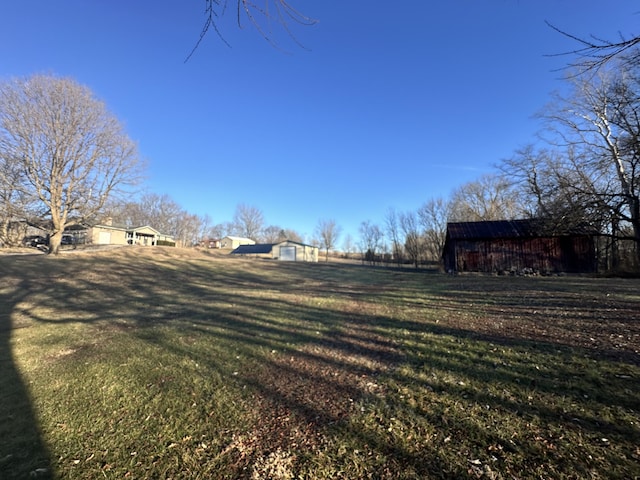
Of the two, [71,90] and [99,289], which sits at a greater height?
[71,90]

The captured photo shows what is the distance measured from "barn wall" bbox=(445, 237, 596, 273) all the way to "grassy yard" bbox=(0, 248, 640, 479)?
14.7 metres

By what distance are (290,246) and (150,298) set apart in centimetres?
3861

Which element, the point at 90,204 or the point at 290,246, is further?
the point at 290,246

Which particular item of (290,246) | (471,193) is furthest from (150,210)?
(471,193)

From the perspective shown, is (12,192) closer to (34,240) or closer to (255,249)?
(34,240)

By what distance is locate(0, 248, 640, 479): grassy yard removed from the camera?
94.0 inches

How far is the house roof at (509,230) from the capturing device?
19.5 m

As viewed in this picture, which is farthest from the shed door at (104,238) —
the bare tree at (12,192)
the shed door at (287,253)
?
the shed door at (287,253)

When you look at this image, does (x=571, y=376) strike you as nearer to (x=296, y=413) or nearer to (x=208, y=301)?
(x=296, y=413)

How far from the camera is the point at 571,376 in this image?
3652 millimetres

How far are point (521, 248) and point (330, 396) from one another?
2290 centimetres

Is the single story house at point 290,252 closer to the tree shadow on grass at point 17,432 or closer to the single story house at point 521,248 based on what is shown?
the single story house at point 521,248

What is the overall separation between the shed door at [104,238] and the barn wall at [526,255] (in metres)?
43.2

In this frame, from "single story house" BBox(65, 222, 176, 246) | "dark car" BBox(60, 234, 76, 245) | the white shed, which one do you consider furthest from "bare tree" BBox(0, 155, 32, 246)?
the white shed
